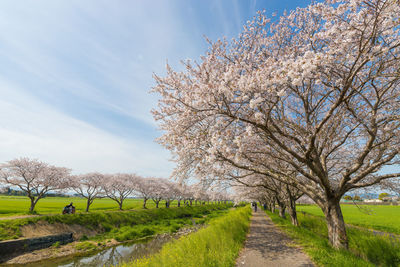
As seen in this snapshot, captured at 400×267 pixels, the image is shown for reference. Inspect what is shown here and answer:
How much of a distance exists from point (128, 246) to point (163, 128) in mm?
13571

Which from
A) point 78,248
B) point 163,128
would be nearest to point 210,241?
point 163,128

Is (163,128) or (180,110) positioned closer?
(180,110)

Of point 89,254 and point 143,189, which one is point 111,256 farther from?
point 143,189

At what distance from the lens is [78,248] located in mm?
15383

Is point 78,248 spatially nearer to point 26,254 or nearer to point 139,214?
point 26,254

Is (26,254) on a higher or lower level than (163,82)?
lower

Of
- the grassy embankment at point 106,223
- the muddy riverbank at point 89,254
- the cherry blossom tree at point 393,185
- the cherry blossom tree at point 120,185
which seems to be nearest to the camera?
the cherry blossom tree at point 393,185

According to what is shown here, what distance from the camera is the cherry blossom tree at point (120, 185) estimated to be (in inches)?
1455

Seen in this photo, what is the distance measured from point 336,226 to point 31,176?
108ft

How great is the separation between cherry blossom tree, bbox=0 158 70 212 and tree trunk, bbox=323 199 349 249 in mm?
30457

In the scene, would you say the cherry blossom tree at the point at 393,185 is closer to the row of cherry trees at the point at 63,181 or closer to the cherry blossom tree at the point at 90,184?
the row of cherry trees at the point at 63,181

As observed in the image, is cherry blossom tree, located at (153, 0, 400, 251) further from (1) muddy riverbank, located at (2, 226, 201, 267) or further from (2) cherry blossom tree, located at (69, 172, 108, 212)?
(2) cherry blossom tree, located at (69, 172, 108, 212)

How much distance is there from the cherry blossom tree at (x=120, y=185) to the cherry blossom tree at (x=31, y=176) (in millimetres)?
10344

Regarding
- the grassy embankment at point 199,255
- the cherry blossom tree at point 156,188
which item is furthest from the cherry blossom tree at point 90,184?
the grassy embankment at point 199,255
